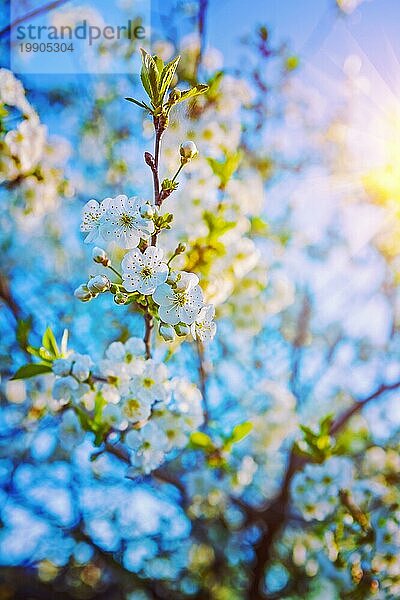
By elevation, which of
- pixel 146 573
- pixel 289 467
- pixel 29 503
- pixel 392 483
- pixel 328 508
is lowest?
pixel 146 573

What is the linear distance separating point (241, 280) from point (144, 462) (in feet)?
3.73

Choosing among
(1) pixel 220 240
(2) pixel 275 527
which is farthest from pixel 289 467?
(1) pixel 220 240

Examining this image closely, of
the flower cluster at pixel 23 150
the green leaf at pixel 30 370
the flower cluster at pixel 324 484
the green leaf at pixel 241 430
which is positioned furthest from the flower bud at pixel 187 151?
the flower cluster at pixel 324 484

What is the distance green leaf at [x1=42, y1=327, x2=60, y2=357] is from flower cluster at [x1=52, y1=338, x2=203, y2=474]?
67 millimetres

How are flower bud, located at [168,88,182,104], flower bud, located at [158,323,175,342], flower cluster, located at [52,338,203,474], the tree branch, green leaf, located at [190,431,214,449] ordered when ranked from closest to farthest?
flower bud, located at [168,88,182,104] → flower bud, located at [158,323,175,342] → flower cluster, located at [52,338,203,474] → green leaf, located at [190,431,214,449] → the tree branch

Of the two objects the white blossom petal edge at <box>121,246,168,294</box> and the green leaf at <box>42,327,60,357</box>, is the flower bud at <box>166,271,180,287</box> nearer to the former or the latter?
the white blossom petal edge at <box>121,246,168,294</box>

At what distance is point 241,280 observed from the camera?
8.64 feet

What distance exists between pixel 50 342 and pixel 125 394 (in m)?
0.26

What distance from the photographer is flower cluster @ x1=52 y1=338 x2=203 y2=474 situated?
5.14 feet

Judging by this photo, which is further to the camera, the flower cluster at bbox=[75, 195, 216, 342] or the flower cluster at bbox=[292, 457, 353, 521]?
the flower cluster at bbox=[292, 457, 353, 521]

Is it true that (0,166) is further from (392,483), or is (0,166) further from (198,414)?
(392,483)

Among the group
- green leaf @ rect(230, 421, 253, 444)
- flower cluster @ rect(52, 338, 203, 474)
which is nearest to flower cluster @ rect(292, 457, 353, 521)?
green leaf @ rect(230, 421, 253, 444)

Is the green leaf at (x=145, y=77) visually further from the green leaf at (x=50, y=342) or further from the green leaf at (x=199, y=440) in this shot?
the green leaf at (x=199, y=440)

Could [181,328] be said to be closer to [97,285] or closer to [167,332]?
[167,332]
